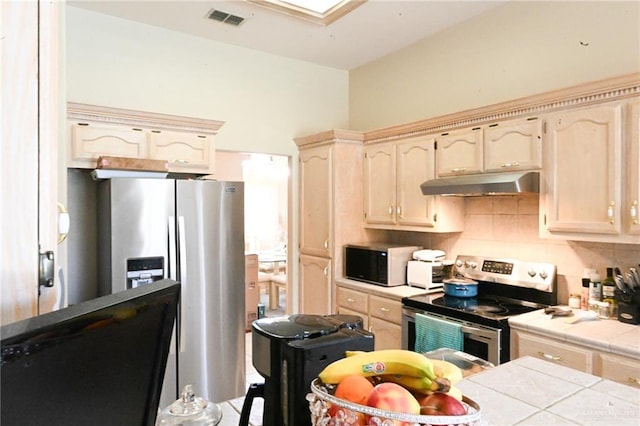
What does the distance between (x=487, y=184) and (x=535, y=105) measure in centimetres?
55

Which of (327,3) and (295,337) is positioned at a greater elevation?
(327,3)

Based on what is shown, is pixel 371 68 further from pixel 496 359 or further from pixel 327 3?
pixel 496 359

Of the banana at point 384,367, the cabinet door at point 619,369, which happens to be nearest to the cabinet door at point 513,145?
the cabinet door at point 619,369

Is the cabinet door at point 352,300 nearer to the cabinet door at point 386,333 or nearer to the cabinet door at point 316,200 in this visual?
the cabinet door at point 386,333

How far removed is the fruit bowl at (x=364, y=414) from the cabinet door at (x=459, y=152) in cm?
246

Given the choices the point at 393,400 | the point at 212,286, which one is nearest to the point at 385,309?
the point at 212,286

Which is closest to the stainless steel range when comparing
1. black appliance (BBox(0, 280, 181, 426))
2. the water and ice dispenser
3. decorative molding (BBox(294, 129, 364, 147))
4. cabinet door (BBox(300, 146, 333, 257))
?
cabinet door (BBox(300, 146, 333, 257))

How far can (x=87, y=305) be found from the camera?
484 millimetres

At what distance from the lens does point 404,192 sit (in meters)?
3.38

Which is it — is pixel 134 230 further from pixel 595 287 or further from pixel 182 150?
pixel 595 287

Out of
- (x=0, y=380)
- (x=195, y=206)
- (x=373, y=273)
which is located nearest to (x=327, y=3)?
(x=195, y=206)

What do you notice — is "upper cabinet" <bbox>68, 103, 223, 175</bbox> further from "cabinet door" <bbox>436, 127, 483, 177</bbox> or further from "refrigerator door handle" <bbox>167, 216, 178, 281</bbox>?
"cabinet door" <bbox>436, 127, 483, 177</bbox>

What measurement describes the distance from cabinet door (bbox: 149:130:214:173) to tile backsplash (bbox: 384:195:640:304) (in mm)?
1962

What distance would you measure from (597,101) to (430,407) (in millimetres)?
2312
